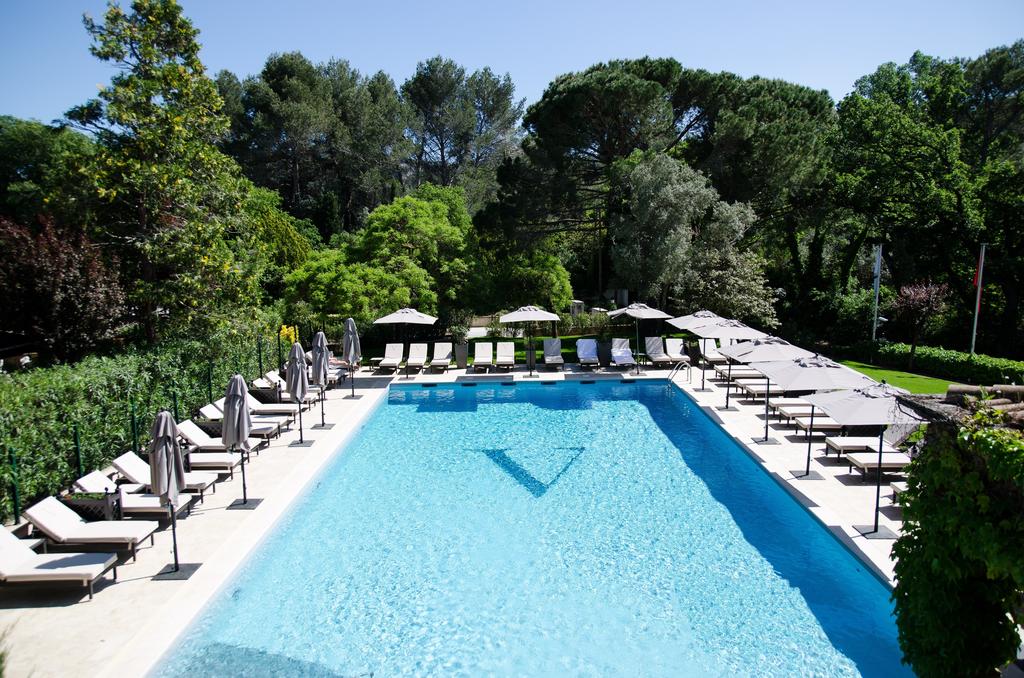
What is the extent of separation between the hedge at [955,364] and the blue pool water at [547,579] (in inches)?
350

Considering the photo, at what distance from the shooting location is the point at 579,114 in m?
25.2

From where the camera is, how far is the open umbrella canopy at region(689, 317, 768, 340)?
52.9ft

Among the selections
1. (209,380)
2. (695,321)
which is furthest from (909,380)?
(209,380)

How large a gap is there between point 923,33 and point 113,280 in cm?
2388

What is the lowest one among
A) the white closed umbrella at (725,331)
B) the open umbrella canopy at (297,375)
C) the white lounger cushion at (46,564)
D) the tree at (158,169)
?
the white lounger cushion at (46,564)

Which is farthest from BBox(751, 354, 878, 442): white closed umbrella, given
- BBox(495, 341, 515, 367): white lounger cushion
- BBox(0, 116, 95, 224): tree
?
BBox(0, 116, 95, 224): tree

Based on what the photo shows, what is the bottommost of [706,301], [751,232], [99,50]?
[706,301]

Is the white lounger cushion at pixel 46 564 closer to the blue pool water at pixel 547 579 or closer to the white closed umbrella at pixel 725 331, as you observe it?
the blue pool water at pixel 547 579

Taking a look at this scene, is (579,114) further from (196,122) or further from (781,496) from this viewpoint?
(781,496)

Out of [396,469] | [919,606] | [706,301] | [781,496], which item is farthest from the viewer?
[706,301]

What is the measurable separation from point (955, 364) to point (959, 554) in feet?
50.8

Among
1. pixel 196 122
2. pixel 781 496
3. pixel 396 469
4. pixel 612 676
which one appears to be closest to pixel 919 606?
pixel 612 676

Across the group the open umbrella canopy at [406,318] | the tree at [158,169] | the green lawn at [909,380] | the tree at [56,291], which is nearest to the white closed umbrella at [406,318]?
the open umbrella canopy at [406,318]

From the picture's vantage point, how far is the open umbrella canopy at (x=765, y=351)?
535 inches
